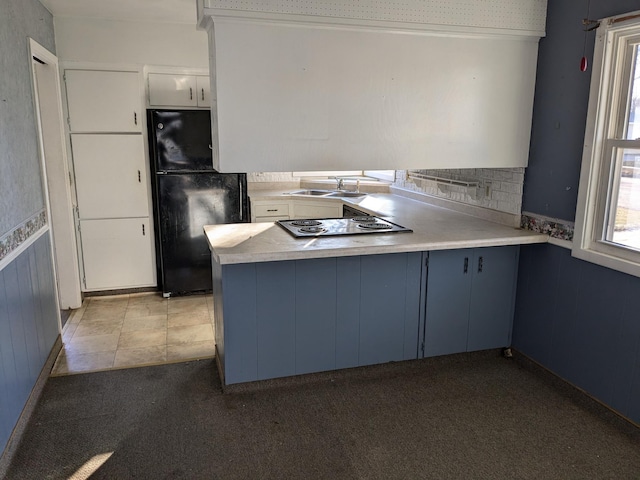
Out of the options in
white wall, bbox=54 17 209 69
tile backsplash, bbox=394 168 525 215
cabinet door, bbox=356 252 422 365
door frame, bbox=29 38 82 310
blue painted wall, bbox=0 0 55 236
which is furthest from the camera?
white wall, bbox=54 17 209 69

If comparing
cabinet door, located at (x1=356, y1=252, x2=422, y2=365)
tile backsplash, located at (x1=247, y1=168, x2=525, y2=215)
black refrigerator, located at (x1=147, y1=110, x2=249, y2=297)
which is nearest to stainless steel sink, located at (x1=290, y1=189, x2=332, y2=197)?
black refrigerator, located at (x1=147, y1=110, x2=249, y2=297)

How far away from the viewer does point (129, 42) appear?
427cm

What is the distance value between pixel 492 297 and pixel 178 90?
10.6ft

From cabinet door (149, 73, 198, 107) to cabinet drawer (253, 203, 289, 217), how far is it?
1110 millimetres

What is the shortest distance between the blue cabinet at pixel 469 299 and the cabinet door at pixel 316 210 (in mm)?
1648

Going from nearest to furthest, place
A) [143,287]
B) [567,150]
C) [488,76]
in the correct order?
[567,150] < [488,76] < [143,287]

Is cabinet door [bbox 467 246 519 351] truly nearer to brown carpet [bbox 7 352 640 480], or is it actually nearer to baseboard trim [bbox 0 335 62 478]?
brown carpet [bbox 7 352 640 480]

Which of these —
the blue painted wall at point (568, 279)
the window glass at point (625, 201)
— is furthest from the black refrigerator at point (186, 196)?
the window glass at point (625, 201)

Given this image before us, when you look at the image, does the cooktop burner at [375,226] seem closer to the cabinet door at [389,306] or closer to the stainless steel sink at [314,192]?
the cabinet door at [389,306]

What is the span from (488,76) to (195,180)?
2.57m

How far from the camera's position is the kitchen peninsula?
8.95 feet

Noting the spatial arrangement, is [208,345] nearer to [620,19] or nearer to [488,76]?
[488,76]

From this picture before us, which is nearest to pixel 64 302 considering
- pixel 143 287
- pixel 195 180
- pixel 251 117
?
pixel 143 287

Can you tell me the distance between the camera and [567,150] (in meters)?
2.85
